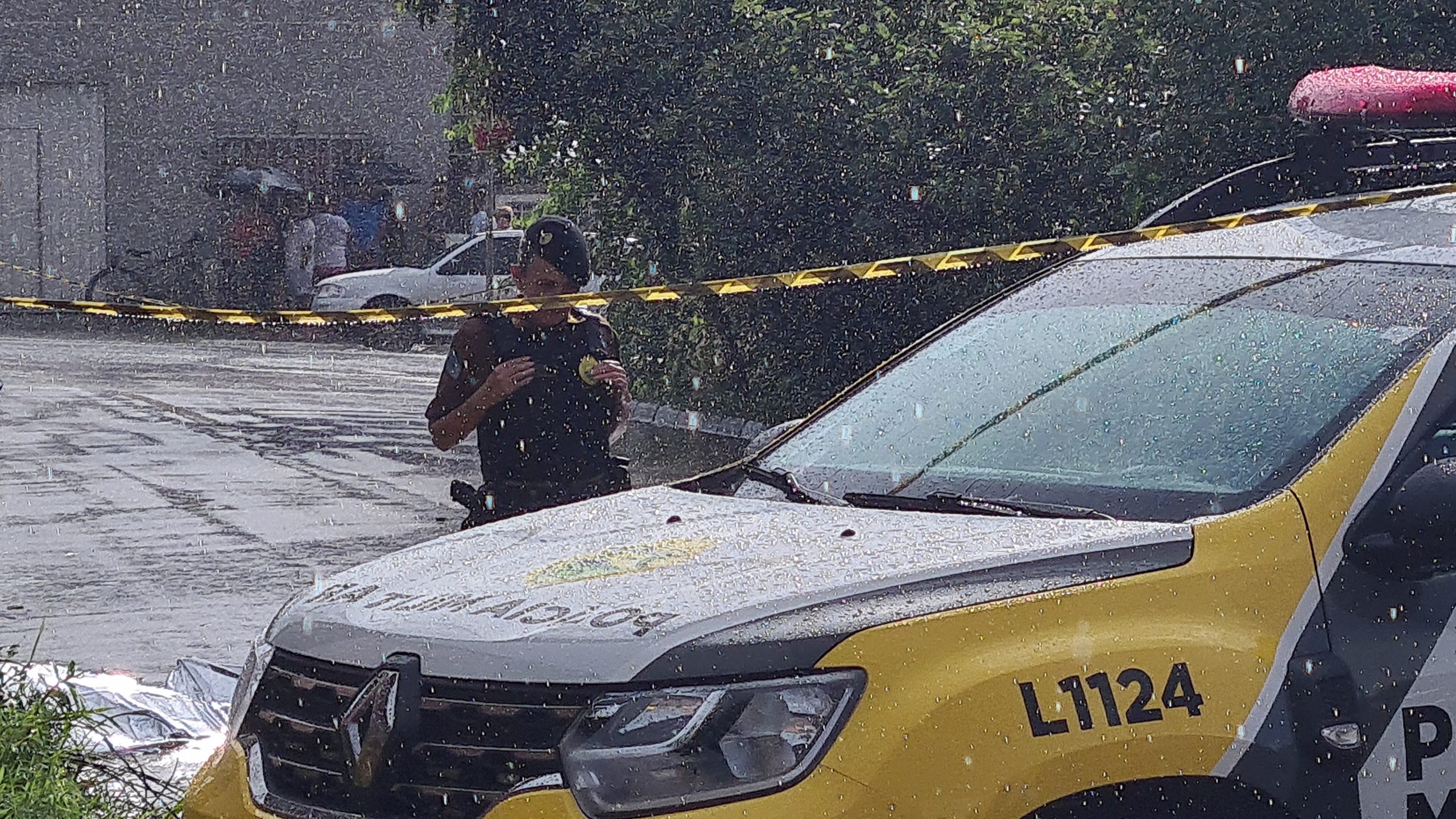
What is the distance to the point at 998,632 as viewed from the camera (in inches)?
123

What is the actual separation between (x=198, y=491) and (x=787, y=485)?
933 cm

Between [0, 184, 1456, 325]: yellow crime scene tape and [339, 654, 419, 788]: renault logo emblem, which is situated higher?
[0, 184, 1456, 325]: yellow crime scene tape

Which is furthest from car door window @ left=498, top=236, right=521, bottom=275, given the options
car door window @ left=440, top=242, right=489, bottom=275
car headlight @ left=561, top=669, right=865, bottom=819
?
car headlight @ left=561, top=669, right=865, bottom=819

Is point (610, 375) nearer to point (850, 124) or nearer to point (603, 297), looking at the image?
point (603, 297)

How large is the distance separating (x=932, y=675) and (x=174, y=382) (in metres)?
18.9

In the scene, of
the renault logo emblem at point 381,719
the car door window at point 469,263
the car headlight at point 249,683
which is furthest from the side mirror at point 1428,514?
the car door window at point 469,263

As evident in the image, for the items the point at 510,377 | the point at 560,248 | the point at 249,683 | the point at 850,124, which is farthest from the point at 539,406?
the point at 850,124

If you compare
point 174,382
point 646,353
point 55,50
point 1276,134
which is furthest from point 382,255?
point 1276,134

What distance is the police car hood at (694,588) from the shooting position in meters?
3.10

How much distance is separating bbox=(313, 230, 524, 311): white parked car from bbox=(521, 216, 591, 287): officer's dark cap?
23835mm

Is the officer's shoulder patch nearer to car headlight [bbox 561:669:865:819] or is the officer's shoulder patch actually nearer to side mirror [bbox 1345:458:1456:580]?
car headlight [bbox 561:669:865:819]

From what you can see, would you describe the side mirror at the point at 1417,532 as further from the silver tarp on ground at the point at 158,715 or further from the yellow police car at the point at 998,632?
the silver tarp on ground at the point at 158,715

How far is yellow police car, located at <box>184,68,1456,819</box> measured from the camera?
3062 mm

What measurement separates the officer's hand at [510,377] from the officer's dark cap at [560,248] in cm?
39
